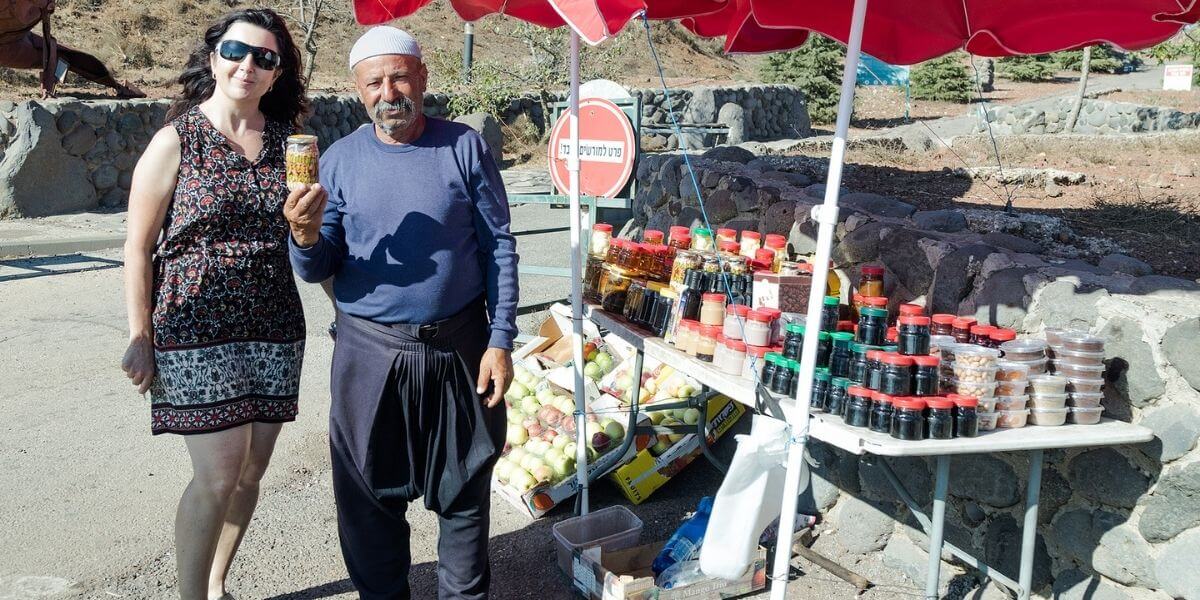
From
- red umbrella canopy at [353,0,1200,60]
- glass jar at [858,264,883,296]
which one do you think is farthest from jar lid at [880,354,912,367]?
red umbrella canopy at [353,0,1200,60]

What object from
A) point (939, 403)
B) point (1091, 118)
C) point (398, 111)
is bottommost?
point (939, 403)

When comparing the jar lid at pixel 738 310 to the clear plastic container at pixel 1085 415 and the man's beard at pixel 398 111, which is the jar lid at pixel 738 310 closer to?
the clear plastic container at pixel 1085 415

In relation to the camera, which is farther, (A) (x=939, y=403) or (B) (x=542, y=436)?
(B) (x=542, y=436)

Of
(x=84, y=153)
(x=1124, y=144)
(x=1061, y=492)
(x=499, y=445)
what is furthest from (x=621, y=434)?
(x=84, y=153)

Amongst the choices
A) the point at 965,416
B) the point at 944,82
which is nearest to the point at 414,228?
the point at 965,416

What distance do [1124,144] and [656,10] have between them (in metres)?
8.83

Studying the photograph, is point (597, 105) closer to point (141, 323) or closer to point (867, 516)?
point (867, 516)

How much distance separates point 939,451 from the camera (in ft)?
8.93

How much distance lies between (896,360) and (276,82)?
213 centimetres

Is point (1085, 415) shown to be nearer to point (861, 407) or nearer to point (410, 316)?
point (861, 407)

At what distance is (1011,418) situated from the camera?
294 cm

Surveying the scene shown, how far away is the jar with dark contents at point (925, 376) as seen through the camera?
283 cm

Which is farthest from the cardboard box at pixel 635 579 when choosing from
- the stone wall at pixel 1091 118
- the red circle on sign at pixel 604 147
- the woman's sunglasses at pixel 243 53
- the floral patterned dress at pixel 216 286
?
the stone wall at pixel 1091 118

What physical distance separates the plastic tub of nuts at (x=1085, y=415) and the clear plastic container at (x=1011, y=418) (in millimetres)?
162
